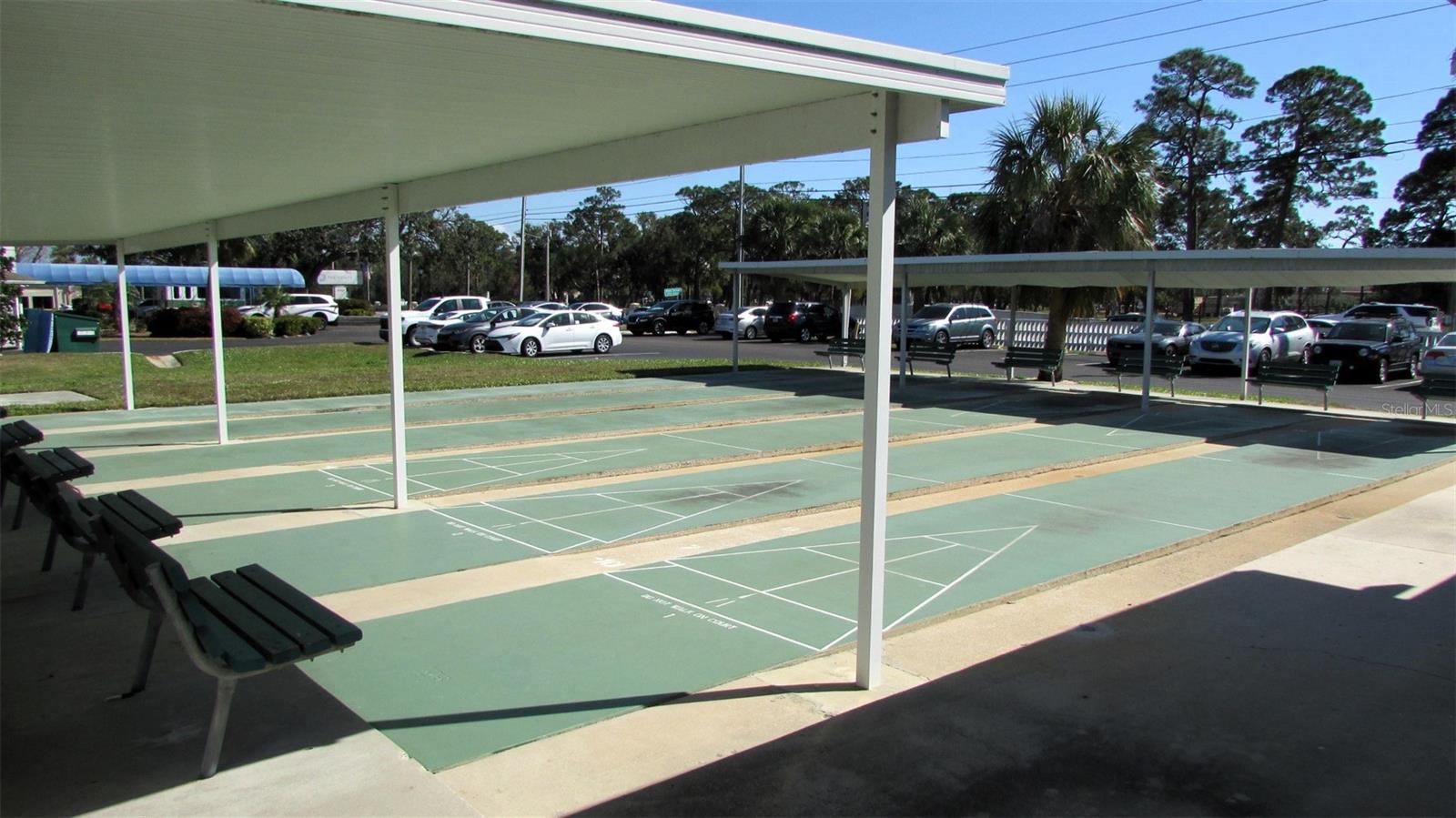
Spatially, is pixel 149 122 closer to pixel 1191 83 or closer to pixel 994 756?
pixel 994 756

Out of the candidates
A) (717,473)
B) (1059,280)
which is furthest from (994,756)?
(1059,280)

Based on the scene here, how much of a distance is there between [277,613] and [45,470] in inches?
126

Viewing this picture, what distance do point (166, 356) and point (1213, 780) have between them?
28.3 meters

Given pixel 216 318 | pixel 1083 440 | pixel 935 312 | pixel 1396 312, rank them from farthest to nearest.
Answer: pixel 935 312, pixel 1396 312, pixel 1083 440, pixel 216 318

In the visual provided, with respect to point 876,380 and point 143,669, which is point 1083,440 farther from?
point 143,669

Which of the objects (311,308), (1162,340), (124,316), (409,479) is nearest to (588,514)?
(409,479)

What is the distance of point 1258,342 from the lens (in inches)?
995

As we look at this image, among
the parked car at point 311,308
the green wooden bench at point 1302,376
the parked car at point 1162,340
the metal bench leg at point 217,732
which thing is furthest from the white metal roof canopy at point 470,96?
the parked car at point 311,308

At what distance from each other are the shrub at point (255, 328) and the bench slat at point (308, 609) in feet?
119

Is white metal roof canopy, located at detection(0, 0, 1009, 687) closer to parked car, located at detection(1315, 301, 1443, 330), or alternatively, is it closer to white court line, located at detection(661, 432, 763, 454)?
white court line, located at detection(661, 432, 763, 454)

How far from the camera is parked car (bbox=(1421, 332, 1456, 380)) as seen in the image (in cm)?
2008

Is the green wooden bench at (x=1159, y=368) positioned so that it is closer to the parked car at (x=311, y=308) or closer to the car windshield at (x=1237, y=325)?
the car windshield at (x=1237, y=325)

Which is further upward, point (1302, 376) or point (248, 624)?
point (1302, 376)

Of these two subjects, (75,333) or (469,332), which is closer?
(75,333)
